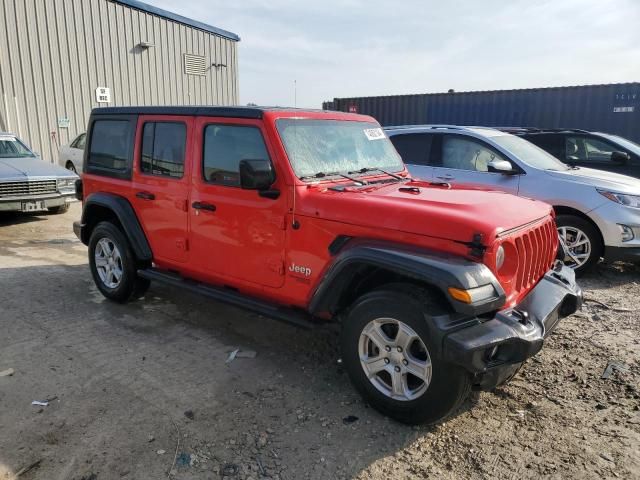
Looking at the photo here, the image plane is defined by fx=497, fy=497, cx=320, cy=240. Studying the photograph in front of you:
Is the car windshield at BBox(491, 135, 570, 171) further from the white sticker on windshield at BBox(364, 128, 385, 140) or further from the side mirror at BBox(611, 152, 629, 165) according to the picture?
the white sticker on windshield at BBox(364, 128, 385, 140)

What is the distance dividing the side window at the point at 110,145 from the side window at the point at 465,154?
4036mm

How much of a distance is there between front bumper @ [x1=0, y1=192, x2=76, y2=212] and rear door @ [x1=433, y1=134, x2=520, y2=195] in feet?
22.7

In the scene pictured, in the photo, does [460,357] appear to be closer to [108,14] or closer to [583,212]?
[583,212]

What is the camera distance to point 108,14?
15117 mm

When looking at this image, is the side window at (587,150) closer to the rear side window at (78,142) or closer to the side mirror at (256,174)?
the side mirror at (256,174)

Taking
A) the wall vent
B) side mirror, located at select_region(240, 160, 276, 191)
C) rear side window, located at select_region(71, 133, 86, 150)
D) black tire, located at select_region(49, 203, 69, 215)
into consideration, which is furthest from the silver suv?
the wall vent

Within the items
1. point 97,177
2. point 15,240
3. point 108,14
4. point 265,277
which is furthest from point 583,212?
point 108,14

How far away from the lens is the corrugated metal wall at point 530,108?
13008mm

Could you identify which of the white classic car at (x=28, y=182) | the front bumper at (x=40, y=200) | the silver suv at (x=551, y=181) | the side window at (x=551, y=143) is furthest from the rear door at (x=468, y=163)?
the front bumper at (x=40, y=200)

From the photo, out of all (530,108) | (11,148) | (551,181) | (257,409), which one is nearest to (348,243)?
(257,409)

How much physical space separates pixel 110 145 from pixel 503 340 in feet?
13.5

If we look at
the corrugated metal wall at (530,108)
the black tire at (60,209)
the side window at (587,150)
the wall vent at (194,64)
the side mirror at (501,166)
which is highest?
the wall vent at (194,64)

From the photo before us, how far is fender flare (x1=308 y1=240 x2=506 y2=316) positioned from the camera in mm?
2602

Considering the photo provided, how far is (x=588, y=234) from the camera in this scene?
5754 mm
